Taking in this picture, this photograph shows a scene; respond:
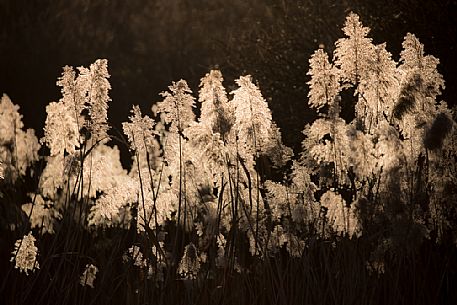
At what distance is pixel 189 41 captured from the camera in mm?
17672

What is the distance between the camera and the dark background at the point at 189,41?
293 inches

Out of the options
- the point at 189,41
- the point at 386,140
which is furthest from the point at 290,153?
the point at 189,41

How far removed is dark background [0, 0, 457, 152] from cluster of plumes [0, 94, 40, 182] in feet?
8.99

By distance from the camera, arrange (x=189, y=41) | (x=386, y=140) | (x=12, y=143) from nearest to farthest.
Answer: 1. (x=386, y=140)
2. (x=12, y=143)
3. (x=189, y=41)

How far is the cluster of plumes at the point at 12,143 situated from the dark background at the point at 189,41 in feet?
8.99

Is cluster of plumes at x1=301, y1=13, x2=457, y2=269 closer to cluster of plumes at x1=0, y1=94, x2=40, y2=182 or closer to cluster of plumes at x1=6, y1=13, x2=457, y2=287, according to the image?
cluster of plumes at x1=6, y1=13, x2=457, y2=287

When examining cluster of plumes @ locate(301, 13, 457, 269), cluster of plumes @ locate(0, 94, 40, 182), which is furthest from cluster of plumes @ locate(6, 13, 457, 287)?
cluster of plumes @ locate(0, 94, 40, 182)

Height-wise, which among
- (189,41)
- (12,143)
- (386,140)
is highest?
(189,41)

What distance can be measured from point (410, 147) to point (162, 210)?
1186 mm

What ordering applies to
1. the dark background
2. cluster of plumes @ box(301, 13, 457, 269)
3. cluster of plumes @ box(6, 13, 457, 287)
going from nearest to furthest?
cluster of plumes @ box(301, 13, 457, 269) → cluster of plumes @ box(6, 13, 457, 287) → the dark background

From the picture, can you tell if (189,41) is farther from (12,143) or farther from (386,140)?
(386,140)

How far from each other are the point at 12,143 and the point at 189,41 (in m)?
12.7

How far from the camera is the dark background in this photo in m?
7.45

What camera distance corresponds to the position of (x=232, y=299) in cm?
341
